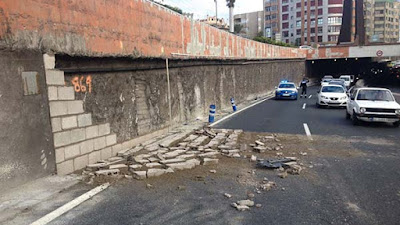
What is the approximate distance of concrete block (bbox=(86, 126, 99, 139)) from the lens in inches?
322

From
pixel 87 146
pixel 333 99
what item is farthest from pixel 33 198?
pixel 333 99

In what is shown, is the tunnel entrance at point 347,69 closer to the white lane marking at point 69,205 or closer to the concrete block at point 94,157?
the concrete block at point 94,157

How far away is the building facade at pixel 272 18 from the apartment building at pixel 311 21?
1.75 metres

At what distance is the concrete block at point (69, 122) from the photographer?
290 inches

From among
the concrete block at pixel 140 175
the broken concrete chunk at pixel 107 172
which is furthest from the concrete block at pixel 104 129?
the concrete block at pixel 140 175

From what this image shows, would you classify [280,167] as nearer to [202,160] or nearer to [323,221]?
[202,160]

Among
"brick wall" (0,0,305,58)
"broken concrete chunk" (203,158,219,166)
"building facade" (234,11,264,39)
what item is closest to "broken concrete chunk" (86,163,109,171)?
"broken concrete chunk" (203,158,219,166)

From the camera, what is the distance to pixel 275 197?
19.8ft

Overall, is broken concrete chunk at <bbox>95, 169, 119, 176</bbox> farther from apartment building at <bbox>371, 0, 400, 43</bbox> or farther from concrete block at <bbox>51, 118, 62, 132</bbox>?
apartment building at <bbox>371, 0, 400, 43</bbox>

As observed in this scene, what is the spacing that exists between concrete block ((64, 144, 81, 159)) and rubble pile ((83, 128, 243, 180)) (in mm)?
421

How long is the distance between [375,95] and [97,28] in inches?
491

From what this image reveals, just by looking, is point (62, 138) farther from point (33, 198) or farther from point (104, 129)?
point (33, 198)

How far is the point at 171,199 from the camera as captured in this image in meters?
5.94

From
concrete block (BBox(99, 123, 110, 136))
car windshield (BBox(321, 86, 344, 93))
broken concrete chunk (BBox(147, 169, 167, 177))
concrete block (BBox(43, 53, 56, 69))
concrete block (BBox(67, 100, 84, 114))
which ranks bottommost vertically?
broken concrete chunk (BBox(147, 169, 167, 177))
